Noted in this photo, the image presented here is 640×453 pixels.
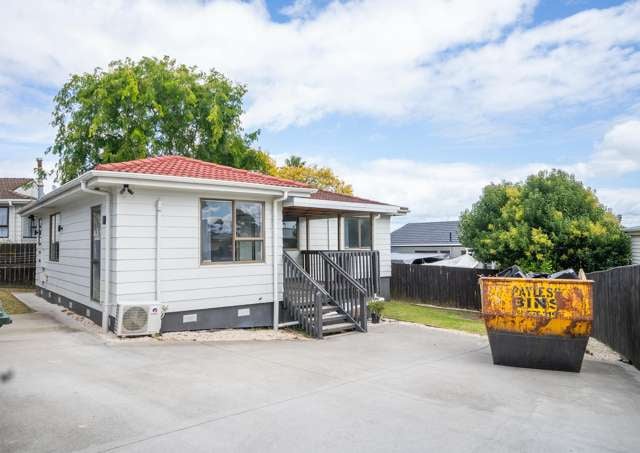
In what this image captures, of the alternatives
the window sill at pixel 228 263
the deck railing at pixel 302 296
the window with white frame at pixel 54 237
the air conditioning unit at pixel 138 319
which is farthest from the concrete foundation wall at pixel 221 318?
the window with white frame at pixel 54 237

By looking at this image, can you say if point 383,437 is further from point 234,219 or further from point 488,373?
point 234,219

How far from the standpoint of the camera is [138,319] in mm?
7738

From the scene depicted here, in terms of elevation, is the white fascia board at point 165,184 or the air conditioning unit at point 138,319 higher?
the white fascia board at point 165,184

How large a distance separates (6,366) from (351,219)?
422 inches

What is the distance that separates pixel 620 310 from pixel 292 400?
6.38 m

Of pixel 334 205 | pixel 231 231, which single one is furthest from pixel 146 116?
pixel 231 231

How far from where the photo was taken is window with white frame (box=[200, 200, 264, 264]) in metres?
8.76

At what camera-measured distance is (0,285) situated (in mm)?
17469

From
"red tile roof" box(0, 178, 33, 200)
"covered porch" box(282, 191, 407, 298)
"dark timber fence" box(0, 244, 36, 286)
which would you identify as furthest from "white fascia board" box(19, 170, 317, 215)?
"red tile roof" box(0, 178, 33, 200)

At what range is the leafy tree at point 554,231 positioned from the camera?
15.0 metres

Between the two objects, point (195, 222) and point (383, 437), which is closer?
point (383, 437)

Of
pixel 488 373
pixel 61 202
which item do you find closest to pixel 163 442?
pixel 488 373

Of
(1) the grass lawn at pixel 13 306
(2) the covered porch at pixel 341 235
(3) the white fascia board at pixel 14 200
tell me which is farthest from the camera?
(3) the white fascia board at pixel 14 200

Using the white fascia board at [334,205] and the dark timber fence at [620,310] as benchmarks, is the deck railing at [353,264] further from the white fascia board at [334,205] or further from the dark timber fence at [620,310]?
the dark timber fence at [620,310]
